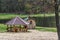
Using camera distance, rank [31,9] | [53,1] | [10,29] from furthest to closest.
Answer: [10,29]
[31,9]
[53,1]

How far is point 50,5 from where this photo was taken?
10.6m

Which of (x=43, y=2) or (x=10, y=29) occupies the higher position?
(x=43, y=2)

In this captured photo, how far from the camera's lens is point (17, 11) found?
2960 inches

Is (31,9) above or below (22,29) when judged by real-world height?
above

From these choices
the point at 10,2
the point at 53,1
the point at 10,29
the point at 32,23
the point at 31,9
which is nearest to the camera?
the point at 53,1

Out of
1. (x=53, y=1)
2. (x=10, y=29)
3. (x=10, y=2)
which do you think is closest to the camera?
(x=53, y=1)

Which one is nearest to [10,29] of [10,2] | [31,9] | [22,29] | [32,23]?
[22,29]

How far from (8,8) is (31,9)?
6164 centimetres

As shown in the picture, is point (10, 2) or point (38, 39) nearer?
point (38, 39)

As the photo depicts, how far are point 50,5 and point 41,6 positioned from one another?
0.45 m

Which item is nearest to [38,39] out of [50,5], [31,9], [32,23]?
[31,9]

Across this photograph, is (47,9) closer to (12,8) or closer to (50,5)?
(50,5)

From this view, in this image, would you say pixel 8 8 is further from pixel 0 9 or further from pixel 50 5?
pixel 50 5

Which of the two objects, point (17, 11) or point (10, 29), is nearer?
point (10, 29)
